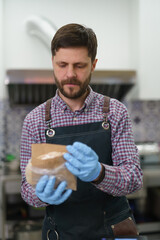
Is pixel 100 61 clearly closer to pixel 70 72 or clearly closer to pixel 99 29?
pixel 99 29

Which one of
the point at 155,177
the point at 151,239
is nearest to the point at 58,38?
the point at 155,177

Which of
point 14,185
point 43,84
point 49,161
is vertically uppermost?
point 49,161

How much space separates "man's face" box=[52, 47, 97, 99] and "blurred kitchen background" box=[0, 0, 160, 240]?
1.42 meters

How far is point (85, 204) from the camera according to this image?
1015 millimetres

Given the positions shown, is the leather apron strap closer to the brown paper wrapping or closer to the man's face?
the man's face

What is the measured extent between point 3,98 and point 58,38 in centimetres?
187

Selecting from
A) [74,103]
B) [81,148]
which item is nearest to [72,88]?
[74,103]

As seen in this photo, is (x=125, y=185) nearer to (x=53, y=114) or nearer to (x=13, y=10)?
(x=53, y=114)

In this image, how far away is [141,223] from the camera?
2342 millimetres

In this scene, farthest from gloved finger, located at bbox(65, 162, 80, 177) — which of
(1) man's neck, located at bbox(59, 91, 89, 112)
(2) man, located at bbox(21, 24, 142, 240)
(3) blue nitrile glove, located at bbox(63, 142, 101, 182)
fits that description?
(1) man's neck, located at bbox(59, 91, 89, 112)

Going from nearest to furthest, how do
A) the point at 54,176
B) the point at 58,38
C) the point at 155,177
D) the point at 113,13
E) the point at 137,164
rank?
1. the point at 54,176
2. the point at 58,38
3. the point at 137,164
4. the point at 155,177
5. the point at 113,13

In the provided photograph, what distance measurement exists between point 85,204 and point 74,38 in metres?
0.54

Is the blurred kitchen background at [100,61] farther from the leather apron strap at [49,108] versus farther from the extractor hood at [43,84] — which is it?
the leather apron strap at [49,108]

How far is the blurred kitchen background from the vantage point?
2314 mm
